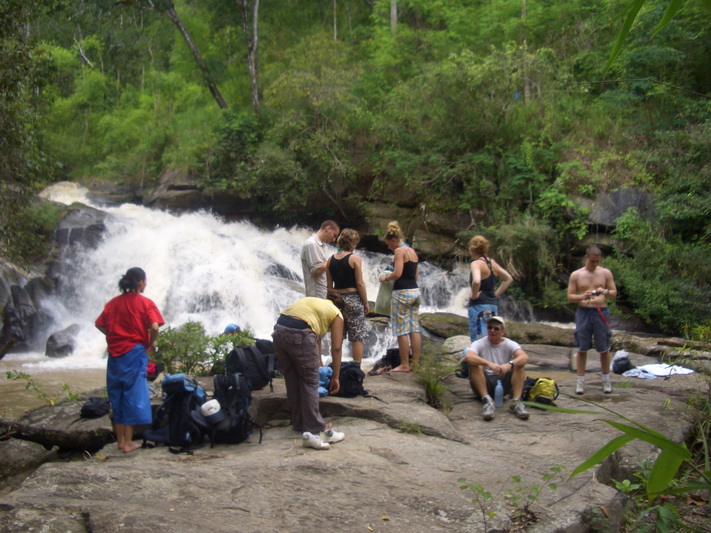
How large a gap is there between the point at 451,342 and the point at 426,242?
6.98 metres

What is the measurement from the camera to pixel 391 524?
3.60m

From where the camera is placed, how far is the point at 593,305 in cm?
672

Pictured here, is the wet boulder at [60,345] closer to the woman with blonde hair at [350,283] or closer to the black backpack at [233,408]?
the woman with blonde hair at [350,283]

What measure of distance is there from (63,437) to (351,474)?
3165 millimetres

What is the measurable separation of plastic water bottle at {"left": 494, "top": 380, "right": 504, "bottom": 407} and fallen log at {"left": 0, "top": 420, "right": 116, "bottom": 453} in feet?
12.4

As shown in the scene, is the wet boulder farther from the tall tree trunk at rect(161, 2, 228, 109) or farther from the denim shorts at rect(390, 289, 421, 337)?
the tall tree trunk at rect(161, 2, 228, 109)

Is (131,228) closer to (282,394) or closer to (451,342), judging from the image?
(451,342)

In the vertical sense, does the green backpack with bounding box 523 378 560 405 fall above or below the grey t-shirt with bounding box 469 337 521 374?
below

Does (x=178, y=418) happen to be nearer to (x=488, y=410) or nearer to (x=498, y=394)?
(x=488, y=410)

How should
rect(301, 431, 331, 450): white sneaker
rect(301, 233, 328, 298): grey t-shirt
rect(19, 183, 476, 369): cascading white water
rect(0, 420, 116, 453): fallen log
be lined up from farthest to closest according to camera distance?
1. rect(19, 183, 476, 369): cascading white water
2. rect(301, 233, 328, 298): grey t-shirt
3. rect(0, 420, 116, 453): fallen log
4. rect(301, 431, 331, 450): white sneaker

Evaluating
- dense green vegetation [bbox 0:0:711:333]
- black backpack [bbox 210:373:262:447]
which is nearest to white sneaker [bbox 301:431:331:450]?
black backpack [bbox 210:373:262:447]

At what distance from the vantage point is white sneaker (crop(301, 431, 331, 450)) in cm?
490

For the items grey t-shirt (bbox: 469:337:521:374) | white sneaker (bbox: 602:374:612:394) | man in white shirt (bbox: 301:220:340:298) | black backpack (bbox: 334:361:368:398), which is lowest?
white sneaker (bbox: 602:374:612:394)

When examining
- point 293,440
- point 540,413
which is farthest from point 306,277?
point 540,413
